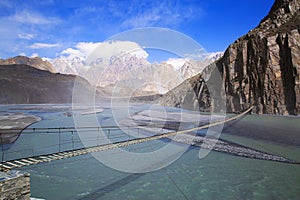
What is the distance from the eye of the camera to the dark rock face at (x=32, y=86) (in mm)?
108062

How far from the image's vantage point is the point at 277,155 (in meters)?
13.3

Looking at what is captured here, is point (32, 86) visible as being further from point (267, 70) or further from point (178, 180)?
→ point (178, 180)

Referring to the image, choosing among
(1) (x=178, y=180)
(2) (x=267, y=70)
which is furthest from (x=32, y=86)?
(1) (x=178, y=180)

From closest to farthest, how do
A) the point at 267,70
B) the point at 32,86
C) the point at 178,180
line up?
the point at 178,180, the point at 267,70, the point at 32,86

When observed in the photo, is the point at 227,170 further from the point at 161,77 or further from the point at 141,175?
the point at 161,77

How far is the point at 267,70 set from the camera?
4472 cm

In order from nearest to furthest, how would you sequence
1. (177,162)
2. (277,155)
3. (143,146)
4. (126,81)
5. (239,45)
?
1. (177,162)
2. (277,155)
3. (143,146)
4. (126,81)
5. (239,45)

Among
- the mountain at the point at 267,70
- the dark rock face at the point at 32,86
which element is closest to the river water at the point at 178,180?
the mountain at the point at 267,70

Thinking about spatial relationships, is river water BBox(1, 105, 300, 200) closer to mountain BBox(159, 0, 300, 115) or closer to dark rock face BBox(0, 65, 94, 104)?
mountain BBox(159, 0, 300, 115)

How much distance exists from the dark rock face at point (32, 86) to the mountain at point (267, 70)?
76772 millimetres

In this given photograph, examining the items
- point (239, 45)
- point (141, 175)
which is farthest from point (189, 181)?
point (239, 45)

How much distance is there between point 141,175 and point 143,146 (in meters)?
5.85

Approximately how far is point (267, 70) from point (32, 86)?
12530 centimetres

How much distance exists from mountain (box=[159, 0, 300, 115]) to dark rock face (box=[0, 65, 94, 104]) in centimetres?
7677
